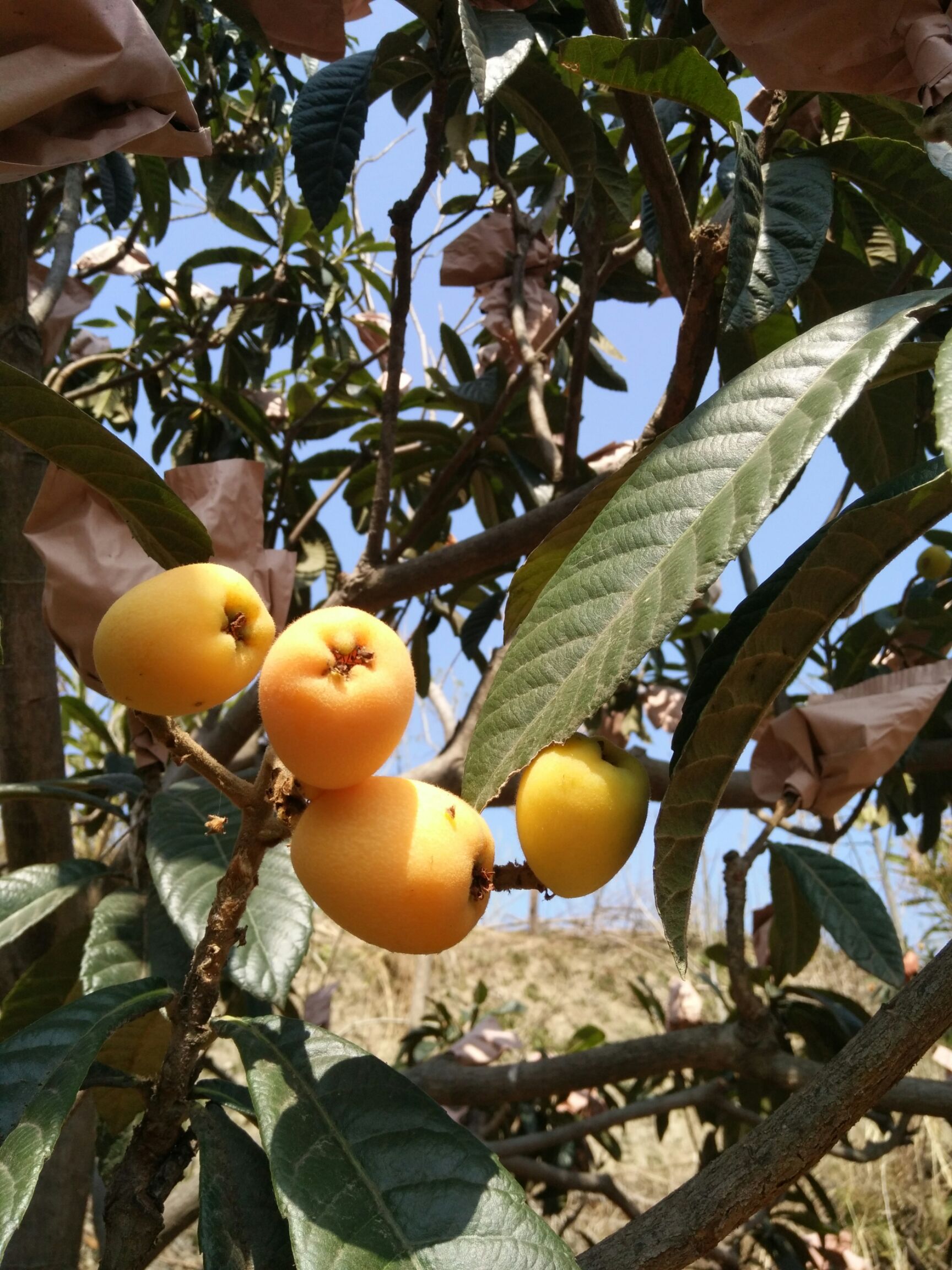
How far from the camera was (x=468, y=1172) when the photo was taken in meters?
0.59

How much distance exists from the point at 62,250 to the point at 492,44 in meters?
1.04

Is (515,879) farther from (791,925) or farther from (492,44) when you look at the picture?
(791,925)

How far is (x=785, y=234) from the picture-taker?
3.06ft

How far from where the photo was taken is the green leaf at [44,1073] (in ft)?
1.76

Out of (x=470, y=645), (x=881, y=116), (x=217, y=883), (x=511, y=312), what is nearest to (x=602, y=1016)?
(x=470, y=645)

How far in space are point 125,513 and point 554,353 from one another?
1.68m

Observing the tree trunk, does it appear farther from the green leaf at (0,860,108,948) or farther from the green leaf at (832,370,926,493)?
the green leaf at (832,370,926,493)

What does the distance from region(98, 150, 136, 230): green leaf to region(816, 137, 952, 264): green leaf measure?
145 centimetres

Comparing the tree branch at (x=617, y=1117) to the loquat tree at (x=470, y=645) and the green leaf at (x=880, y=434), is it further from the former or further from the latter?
the green leaf at (x=880, y=434)

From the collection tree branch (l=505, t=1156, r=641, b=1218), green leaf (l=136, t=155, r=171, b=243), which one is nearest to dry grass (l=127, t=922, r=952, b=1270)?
tree branch (l=505, t=1156, r=641, b=1218)

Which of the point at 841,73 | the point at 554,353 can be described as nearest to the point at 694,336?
the point at 841,73

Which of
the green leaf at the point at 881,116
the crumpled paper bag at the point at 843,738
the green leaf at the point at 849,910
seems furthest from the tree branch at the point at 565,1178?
the green leaf at the point at 881,116

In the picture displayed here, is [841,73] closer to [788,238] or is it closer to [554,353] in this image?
[788,238]

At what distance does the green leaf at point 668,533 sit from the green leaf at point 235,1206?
33 cm
